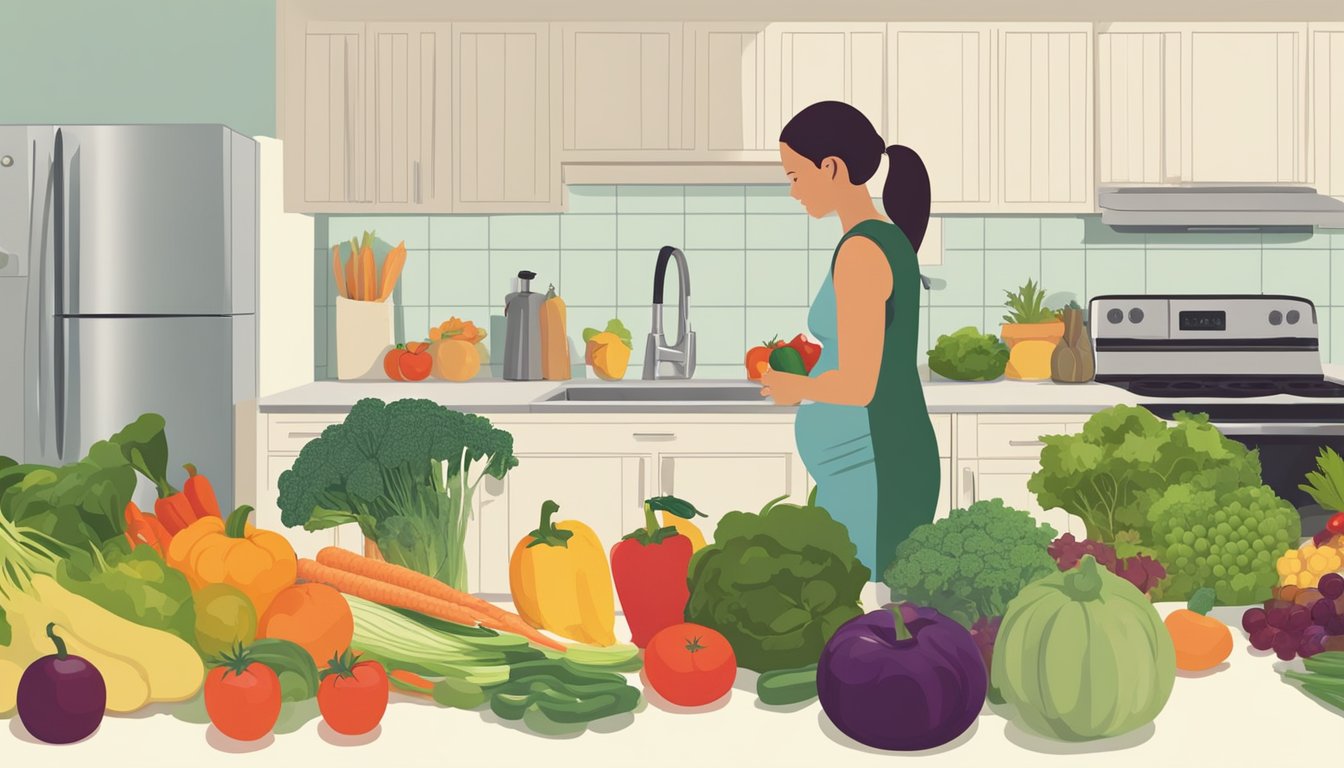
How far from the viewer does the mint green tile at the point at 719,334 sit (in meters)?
4.40

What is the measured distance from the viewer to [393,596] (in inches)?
50.0

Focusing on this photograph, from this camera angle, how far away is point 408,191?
13.1 feet

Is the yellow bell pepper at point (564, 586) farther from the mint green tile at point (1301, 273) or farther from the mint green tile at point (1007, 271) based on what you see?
the mint green tile at point (1301, 273)

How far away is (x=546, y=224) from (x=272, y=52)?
110cm

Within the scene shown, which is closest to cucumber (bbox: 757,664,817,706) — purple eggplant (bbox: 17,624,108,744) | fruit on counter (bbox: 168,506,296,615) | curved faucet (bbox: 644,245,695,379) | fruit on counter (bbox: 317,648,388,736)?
fruit on counter (bbox: 317,648,388,736)

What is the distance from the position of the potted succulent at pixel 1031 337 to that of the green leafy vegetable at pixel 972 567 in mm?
3043

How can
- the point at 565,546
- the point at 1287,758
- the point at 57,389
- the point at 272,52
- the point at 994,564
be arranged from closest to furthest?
the point at 1287,758 → the point at 994,564 → the point at 565,546 → the point at 57,389 → the point at 272,52

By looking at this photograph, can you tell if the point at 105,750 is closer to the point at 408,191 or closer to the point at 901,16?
the point at 408,191

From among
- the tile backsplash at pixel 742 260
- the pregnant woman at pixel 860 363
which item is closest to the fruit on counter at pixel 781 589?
the pregnant woman at pixel 860 363

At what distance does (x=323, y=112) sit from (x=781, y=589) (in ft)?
10.5

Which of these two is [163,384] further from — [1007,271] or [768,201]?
[1007,271]

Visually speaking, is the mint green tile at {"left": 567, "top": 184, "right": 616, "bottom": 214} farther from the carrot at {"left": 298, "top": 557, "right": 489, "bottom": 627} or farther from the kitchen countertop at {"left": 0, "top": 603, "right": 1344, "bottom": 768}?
the kitchen countertop at {"left": 0, "top": 603, "right": 1344, "bottom": 768}

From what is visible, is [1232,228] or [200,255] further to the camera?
[1232,228]

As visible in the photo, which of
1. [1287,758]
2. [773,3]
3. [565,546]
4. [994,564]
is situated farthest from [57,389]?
[1287,758]
